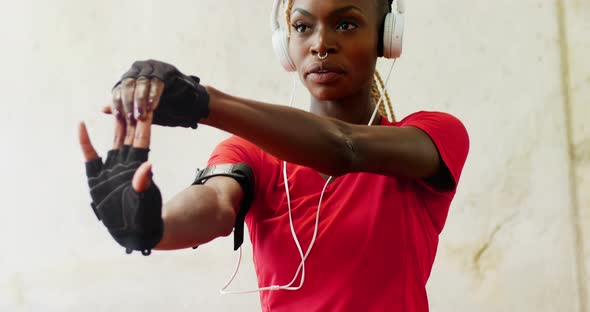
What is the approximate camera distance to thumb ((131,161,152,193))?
878mm

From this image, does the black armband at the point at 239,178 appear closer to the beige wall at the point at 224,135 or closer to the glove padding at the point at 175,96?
the glove padding at the point at 175,96

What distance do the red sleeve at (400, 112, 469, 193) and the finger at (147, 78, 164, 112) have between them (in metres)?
Answer: 0.60

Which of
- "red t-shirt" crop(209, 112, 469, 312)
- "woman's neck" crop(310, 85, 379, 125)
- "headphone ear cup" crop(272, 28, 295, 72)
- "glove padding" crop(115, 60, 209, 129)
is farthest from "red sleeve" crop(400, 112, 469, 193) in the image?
"glove padding" crop(115, 60, 209, 129)

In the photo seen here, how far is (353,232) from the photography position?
1.38m

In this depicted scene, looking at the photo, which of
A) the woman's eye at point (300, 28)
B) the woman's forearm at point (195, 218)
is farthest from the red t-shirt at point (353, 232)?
the woman's eye at point (300, 28)

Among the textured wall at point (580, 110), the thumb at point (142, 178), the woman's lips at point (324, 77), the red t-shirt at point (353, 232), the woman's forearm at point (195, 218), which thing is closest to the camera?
the thumb at point (142, 178)

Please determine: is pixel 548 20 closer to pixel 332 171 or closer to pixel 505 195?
pixel 505 195

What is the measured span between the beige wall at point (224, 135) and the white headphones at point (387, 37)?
2.97 ft

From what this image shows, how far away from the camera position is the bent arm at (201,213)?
1167mm

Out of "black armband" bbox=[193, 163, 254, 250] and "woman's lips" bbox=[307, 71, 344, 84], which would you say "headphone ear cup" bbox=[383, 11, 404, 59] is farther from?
"black armband" bbox=[193, 163, 254, 250]

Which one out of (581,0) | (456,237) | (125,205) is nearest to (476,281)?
(456,237)

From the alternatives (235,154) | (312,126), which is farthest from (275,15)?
(312,126)

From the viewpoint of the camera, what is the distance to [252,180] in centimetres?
142

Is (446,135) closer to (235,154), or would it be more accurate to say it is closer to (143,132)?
(235,154)
